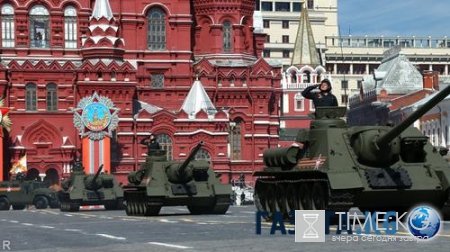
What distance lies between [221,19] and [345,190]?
6509 centimetres

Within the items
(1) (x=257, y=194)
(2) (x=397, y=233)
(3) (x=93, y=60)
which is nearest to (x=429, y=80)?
(3) (x=93, y=60)

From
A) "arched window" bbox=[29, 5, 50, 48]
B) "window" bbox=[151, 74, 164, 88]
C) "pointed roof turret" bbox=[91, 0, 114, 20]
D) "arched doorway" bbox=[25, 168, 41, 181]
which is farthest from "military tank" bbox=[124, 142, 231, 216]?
"window" bbox=[151, 74, 164, 88]

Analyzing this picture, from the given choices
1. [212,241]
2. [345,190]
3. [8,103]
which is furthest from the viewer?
[8,103]

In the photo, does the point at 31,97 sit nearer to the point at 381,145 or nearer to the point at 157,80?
the point at 157,80

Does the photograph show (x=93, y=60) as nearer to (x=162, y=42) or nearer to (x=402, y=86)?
(x=162, y=42)

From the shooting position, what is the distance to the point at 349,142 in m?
24.2

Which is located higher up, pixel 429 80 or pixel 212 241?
pixel 429 80

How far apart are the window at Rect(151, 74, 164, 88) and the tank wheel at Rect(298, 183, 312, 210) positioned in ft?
201

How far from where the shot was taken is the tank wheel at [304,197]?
79.7 feet

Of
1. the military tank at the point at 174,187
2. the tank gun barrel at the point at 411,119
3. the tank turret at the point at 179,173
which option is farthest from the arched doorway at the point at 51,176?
the tank gun barrel at the point at 411,119

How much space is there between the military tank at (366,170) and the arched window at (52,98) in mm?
57569

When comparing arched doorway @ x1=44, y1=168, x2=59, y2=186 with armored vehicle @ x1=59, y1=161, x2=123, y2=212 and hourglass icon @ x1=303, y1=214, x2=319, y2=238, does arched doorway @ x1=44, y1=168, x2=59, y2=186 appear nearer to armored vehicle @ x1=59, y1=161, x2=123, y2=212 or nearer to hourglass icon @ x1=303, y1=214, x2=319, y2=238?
armored vehicle @ x1=59, y1=161, x2=123, y2=212

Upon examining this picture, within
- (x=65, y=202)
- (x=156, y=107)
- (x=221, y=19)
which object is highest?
(x=221, y=19)

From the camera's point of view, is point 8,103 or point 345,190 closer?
point 345,190
